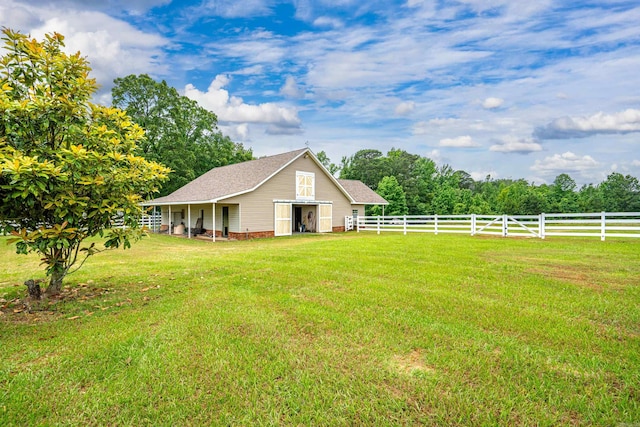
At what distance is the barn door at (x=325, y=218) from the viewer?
73.5 ft

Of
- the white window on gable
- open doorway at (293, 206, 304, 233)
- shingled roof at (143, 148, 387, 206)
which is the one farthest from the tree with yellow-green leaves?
open doorway at (293, 206, 304, 233)

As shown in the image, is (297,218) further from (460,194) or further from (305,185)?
(460,194)

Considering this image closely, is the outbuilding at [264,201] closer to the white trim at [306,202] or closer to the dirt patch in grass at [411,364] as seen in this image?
the white trim at [306,202]

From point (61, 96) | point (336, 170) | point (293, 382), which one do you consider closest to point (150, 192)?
point (61, 96)

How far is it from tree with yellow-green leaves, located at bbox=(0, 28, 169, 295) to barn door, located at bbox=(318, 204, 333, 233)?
17022 mm

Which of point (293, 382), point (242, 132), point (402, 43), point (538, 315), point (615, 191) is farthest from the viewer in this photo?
point (615, 191)

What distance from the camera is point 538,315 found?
4465 mm

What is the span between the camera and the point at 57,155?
15.1 ft

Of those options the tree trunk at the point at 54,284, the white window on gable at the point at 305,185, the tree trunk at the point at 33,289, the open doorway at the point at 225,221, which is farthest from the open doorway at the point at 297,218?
the tree trunk at the point at 33,289

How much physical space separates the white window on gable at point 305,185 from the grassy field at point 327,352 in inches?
567

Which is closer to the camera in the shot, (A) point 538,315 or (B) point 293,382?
(B) point 293,382

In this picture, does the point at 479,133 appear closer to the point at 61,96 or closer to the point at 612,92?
the point at 612,92

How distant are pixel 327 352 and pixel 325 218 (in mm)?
19341

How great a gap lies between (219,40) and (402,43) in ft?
26.9
